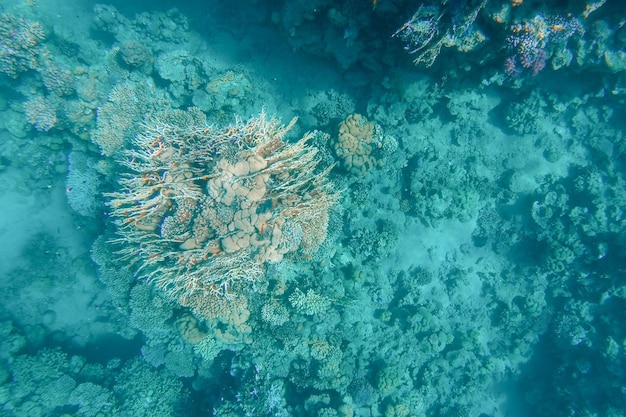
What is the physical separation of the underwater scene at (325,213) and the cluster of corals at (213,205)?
0.07 metres

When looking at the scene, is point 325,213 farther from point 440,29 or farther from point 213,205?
point 440,29

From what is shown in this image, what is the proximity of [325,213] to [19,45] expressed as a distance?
9.89 metres

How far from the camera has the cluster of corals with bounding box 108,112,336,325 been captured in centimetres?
578

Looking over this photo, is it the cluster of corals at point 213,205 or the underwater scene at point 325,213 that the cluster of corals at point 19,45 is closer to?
the underwater scene at point 325,213

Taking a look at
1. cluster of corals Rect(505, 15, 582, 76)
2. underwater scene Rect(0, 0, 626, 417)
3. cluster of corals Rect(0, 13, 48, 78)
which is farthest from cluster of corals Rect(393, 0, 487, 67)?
cluster of corals Rect(0, 13, 48, 78)

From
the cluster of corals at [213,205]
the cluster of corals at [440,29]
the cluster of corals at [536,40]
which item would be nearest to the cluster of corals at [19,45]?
the cluster of corals at [213,205]

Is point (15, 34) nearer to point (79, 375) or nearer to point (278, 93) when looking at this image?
point (278, 93)

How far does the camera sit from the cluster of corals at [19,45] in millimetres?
8828

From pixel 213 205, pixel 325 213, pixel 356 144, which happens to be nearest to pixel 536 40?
pixel 356 144

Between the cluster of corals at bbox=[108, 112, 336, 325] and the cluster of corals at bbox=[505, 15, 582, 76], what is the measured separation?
455cm

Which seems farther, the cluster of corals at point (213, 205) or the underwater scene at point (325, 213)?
the underwater scene at point (325, 213)

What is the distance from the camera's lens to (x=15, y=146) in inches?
394

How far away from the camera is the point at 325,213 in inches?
269

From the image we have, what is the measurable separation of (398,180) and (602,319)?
7272 millimetres
